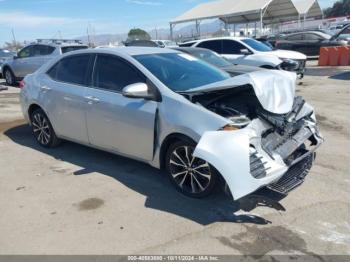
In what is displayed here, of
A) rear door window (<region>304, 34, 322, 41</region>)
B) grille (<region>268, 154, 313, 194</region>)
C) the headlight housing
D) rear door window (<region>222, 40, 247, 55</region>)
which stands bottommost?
grille (<region>268, 154, 313, 194</region>)

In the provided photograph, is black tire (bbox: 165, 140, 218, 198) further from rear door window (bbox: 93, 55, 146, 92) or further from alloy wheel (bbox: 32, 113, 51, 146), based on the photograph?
alloy wheel (bbox: 32, 113, 51, 146)

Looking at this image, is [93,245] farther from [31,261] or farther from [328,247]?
[328,247]

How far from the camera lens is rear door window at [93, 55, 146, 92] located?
4926 mm

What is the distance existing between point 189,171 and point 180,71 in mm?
1419

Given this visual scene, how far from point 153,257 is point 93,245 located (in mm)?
609

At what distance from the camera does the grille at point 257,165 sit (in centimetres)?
380

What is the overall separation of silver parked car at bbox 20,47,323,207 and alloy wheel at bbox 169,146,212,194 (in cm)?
1

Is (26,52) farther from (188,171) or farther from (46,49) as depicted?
(188,171)

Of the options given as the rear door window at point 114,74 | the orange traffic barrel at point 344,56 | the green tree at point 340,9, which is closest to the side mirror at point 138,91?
the rear door window at point 114,74

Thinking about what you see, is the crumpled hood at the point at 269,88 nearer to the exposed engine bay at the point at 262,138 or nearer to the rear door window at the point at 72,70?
the exposed engine bay at the point at 262,138

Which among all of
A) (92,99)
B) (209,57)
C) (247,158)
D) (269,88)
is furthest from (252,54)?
(247,158)

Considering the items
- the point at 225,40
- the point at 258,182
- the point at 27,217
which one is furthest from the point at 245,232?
the point at 225,40

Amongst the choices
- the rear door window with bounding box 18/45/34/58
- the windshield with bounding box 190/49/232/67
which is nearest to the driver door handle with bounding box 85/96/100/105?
the windshield with bounding box 190/49/232/67

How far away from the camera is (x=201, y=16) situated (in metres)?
39.5
